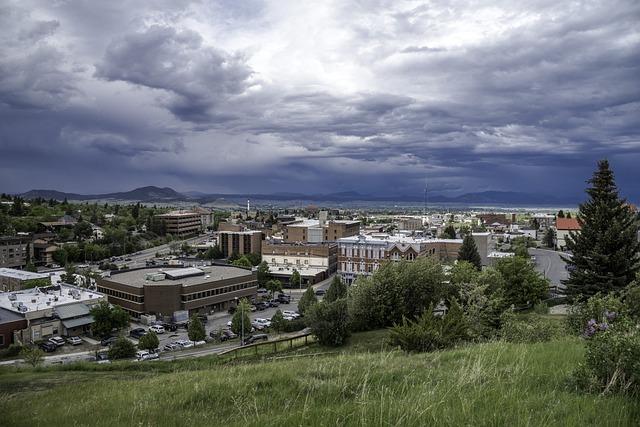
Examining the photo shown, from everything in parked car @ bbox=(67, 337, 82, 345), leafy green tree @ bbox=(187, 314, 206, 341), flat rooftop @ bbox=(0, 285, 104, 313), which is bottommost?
parked car @ bbox=(67, 337, 82, 345)

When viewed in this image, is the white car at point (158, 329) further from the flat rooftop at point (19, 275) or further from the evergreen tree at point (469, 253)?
the evergreen tree at point (469, 253)

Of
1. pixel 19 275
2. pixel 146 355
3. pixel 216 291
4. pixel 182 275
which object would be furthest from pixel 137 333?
pixel 19 275

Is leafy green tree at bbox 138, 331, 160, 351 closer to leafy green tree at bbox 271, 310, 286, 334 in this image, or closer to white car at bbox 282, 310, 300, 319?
leafy green tree at bbox 271, 310, 286, 334

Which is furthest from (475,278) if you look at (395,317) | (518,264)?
(518,264)

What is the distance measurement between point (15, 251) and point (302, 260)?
167 ft

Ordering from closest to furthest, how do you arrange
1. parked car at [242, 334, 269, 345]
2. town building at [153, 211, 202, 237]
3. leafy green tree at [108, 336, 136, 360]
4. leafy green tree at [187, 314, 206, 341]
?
1. leafy green tree at [108, 336, 136, 360]
2. leafy green tree at [187, 314, 206, 341]
3. parked car at [242, 334, 269, 345]
4. town building at [153, 211, 202, 237]

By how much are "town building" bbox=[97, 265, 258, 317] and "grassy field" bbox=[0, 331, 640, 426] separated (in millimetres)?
41556

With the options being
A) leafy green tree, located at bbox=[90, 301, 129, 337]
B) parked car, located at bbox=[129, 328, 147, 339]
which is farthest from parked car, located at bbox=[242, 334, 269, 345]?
leafy green tree, located at bbox=[90, 301, 129, 337]

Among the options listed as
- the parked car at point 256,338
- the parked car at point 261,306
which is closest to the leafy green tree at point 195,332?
the parked car at point 256,338

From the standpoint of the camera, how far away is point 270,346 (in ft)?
86.9

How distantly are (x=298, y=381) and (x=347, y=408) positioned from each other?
228cm

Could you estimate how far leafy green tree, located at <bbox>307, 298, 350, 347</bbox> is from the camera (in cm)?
2677

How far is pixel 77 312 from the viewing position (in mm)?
42938

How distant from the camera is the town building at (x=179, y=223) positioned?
128125 millimetres
